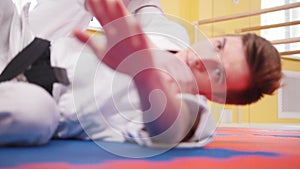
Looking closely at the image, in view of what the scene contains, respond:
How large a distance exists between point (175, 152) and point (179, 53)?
16cm

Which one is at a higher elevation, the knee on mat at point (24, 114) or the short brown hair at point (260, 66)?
the short brown hair at point (260, 66)

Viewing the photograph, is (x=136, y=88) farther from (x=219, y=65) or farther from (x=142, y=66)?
(x=219, y=65)

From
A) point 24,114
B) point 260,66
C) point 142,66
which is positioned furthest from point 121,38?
point 260,66

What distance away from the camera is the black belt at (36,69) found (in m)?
0.68

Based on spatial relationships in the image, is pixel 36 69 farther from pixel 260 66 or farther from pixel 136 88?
pixel 260 66

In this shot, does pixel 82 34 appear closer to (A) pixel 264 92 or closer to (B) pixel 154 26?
(B) pixel 154 26

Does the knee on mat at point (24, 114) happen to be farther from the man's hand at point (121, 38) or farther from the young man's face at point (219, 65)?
the young man's face at point (219, 65)

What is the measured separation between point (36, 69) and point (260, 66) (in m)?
0.37

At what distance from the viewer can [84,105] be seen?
718 mm

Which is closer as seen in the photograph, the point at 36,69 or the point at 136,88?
the point at 136,88

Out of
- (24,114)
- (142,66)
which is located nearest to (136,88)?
(142,66)

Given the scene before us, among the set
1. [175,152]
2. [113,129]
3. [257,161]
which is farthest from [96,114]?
[257,161]

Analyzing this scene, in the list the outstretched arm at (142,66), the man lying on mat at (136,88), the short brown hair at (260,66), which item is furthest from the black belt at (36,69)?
the short brown hair at (260,66)

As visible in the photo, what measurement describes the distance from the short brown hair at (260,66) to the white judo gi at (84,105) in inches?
4.1
